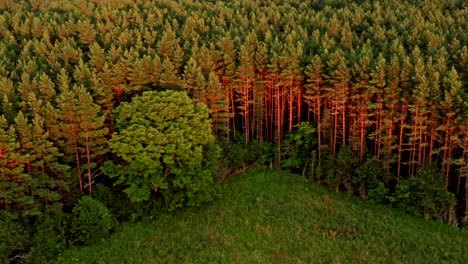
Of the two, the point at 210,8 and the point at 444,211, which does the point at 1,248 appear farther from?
the point at 210,8

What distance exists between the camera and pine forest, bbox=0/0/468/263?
40.5 meters

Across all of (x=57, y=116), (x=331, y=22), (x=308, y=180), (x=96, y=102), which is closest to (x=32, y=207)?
(x=57, y=116)

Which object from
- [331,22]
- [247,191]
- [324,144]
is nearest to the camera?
[247,191]

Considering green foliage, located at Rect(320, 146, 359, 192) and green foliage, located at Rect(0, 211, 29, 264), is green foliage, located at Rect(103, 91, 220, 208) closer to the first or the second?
green foliage, located at Rect(0, 211, 29, 264)

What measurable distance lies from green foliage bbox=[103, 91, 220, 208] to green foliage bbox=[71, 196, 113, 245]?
3.20m

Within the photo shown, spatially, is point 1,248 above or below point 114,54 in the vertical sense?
below

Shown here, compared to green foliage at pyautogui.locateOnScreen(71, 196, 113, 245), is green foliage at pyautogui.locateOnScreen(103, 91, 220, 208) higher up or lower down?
higher up

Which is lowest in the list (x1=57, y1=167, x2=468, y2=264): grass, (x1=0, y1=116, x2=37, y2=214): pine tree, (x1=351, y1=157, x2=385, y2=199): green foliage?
(x1=57, y1=167, x2=468, y2=264): grass

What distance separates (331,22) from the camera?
222ft

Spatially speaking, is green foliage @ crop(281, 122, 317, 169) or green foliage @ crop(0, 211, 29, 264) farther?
green foliage @ crop(281, 122, 317, 169)

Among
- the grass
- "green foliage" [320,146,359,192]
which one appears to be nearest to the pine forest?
"green foliage" [320,146,359,192]

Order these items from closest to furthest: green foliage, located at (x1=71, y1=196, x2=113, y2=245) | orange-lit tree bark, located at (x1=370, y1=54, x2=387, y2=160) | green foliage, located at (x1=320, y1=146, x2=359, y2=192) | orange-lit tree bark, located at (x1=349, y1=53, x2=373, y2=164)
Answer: green foliage, located at (x1=71, y1=196, x2=113, y2=245), orange-lit tree bark, located at (x1=370, y1=54, x2=387, y2=160), orange-lit tree bark, located at (x1=349, y1=53, x2=373, y2=164), green foliage, located at (x1=320, y1=146, x2=359, y2=192)

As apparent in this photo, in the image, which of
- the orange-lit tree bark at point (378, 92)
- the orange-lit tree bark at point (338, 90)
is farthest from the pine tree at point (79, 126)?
the orange-lit tree bark at point (378, 92)

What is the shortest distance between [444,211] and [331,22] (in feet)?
110
